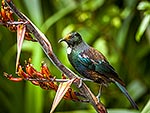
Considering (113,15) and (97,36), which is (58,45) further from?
(113,15)

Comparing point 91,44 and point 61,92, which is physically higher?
point 61,92

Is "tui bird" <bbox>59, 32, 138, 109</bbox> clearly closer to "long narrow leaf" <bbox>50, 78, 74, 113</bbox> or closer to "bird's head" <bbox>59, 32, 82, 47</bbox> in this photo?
"bird's head" <bbox>59, 32, 82, 47</bbox>

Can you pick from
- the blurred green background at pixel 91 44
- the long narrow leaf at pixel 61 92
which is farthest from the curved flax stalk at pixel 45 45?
the blurred green background at pixel 91 44

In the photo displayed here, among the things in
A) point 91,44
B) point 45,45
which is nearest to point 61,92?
point 45,45

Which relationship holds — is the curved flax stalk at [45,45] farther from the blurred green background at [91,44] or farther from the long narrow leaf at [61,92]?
the blurred green background at [91,44]

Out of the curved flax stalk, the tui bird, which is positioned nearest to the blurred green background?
the tui bird

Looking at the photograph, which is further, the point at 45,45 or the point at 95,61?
the point at 95,61

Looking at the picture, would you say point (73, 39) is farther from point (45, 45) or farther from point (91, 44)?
point (91, 44)
